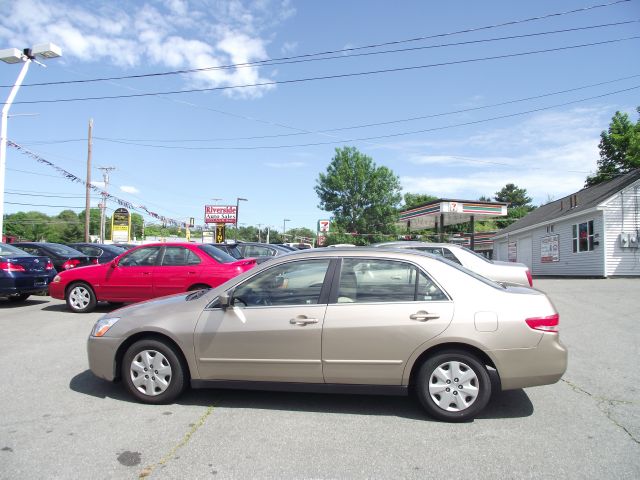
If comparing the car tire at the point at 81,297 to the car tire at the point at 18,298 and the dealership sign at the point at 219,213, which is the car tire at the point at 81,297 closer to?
the car tire at the point at 18,298

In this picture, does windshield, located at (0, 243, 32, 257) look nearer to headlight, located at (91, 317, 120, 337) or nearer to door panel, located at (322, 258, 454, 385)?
headlight, located at (91, 317, 120, 337)

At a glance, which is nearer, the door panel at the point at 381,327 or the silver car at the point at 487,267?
the door panel at the point at 381,327

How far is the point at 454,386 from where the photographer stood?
13.2 feet

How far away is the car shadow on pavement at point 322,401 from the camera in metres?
4.31

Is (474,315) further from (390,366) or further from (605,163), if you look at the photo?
(605,163)

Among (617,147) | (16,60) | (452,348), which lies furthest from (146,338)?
(617,147)

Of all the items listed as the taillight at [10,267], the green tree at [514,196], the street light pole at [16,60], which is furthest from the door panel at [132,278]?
the green tree at [514,196]

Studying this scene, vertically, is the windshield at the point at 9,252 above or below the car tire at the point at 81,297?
above

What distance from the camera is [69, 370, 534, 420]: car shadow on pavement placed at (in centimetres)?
431

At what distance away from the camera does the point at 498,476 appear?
3.14 meters

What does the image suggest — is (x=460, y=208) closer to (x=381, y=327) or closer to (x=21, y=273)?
(x=21, y=273)

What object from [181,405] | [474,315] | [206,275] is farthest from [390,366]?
[206,275]

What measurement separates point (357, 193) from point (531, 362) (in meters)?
62.7

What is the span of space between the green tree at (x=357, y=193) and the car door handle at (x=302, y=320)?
62.2 meters
